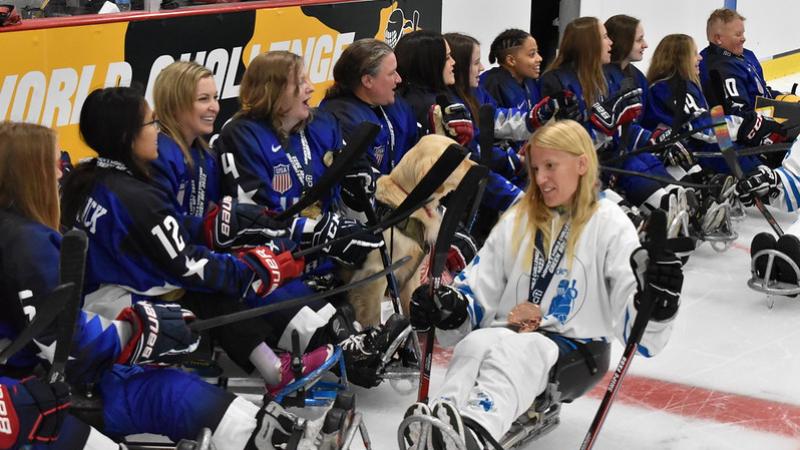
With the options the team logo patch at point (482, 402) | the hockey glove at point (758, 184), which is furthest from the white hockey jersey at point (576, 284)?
the hockey glove at point (758, 184)

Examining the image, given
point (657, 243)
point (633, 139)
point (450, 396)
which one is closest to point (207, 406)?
point (450, 396)

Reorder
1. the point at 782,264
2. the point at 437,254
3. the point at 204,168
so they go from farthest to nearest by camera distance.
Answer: the point at 782,264
the point at 204,168
the point at 437,254

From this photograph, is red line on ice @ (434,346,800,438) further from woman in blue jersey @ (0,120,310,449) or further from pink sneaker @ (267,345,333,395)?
woman in blue jersey @ (0,120,310,449)

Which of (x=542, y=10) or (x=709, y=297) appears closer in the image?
(x=709, y=297)

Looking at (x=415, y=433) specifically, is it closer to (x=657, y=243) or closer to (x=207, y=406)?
(x=207, y=406)

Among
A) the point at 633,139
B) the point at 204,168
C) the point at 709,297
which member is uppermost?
the point at 204,168

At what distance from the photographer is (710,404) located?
3.71 m

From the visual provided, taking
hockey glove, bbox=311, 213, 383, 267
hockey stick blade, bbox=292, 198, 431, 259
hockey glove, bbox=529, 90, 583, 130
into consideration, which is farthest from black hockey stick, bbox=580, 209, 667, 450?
hockey glove, bbox=529, 90, 583, 130

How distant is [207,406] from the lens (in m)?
2.64

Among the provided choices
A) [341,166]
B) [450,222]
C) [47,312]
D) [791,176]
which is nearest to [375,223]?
[341,166]

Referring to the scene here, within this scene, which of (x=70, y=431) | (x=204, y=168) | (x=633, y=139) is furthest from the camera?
(x=633, y=139)

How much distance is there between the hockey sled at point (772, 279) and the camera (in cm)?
459

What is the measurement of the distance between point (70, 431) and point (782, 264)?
10.1 ft

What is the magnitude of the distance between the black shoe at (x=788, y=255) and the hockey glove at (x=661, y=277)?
2103 millimetres
